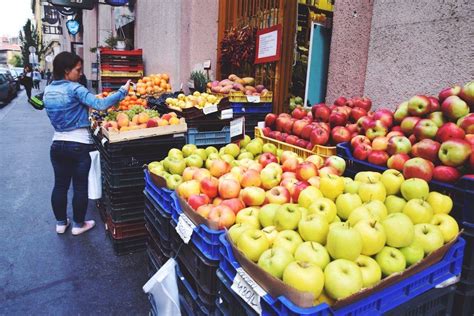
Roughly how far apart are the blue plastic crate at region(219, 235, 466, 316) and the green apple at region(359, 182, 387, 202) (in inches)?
17.1

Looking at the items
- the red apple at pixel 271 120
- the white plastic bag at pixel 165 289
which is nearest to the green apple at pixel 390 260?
the white plastic bag at pixel 165 289

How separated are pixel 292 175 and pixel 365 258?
41.7 inches

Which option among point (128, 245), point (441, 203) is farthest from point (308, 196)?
point (128, 245)

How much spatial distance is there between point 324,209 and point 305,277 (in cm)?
56

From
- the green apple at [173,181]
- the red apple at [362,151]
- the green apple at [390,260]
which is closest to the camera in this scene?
the green apple at [390,260]

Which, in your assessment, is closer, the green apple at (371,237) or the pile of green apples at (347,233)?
the pile of green apples at (347,233)

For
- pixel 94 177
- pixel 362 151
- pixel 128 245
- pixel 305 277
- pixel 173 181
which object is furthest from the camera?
pixel 94 177

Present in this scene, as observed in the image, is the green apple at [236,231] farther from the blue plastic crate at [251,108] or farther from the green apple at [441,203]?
the blue plastic crate at [251,108]

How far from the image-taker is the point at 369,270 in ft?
5.21

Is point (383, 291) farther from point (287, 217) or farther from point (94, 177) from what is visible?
point (94, 177)

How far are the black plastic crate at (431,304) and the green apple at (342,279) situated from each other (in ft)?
0.74

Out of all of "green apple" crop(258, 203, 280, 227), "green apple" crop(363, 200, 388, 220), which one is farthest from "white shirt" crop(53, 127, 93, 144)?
"green apple" crop(363, 200, 388, 220)

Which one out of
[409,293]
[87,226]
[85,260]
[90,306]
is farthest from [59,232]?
[409,293]

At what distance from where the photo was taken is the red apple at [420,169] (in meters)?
2.15
